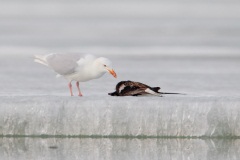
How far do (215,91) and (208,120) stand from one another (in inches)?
68.3

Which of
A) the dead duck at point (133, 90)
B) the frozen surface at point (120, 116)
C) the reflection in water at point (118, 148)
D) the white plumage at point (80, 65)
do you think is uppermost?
the white plumage at point (80, 65)

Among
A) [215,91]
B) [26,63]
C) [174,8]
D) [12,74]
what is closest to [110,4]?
[174,8]

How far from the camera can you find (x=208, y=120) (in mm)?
7074

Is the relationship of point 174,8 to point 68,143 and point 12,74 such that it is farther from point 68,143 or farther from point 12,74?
point 68,143

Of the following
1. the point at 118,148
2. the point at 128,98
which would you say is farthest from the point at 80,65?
the point at 118,148

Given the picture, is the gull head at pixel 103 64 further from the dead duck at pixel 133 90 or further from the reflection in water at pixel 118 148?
the reflection in water at pixel 118 148

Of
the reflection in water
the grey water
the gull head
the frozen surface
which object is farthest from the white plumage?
the reflection in water

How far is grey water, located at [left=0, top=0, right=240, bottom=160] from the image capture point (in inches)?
270

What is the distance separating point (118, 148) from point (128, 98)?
626 millimetres

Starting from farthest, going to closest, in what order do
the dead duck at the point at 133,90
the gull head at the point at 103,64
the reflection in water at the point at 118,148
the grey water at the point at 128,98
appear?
the gull head at the point at 103,64, the dead duck at the point at 133,90, the grey water at the point at 128,98, the reflection in water at the point at 118,148

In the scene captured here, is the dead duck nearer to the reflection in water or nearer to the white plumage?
the white plumage

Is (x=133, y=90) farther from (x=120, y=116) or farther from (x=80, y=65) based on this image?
(x=120, y=116)

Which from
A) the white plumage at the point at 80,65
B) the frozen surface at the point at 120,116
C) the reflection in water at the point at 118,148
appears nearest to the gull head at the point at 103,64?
the white plumage at the point at 80,65

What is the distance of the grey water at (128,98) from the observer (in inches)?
270
